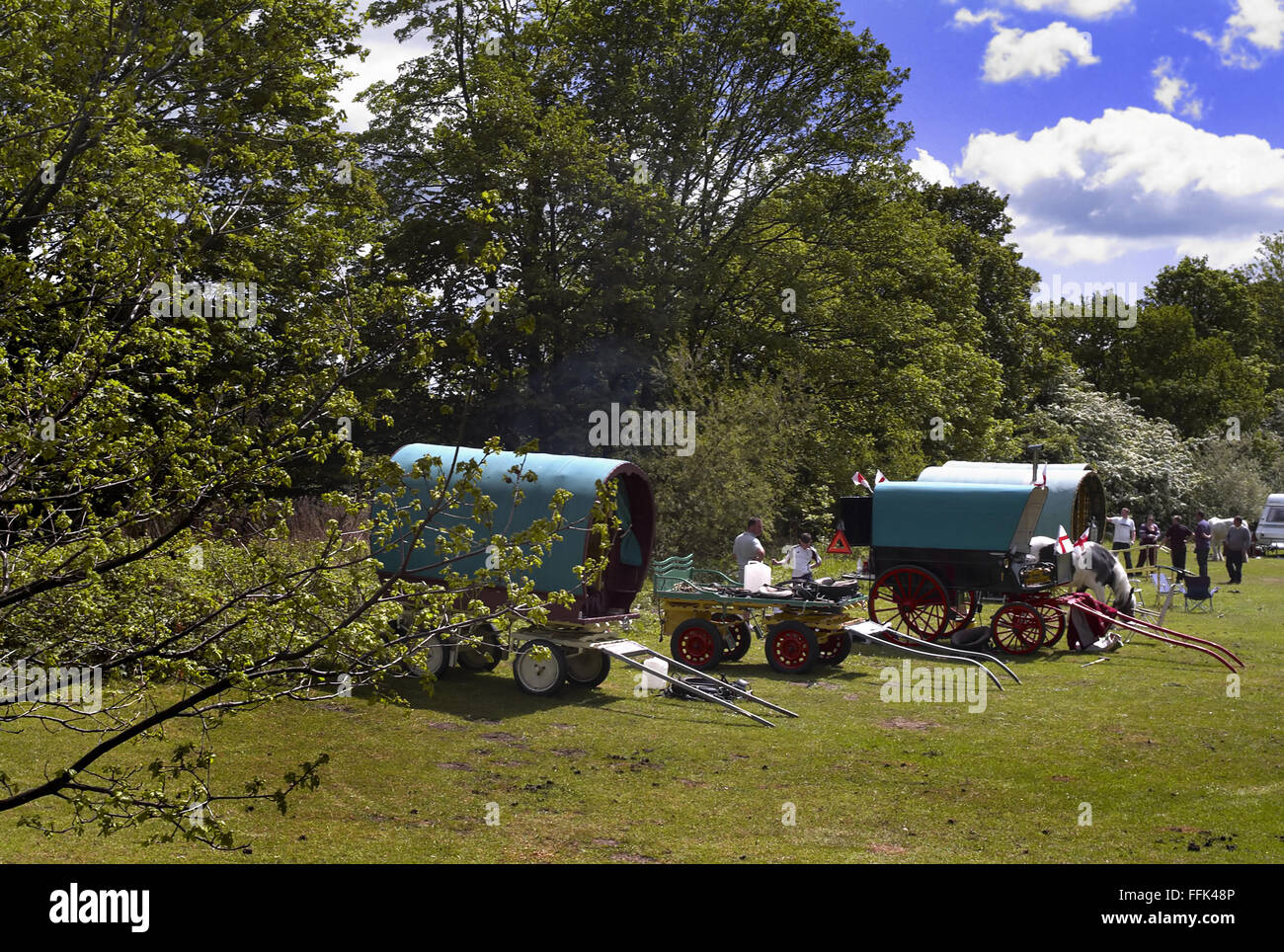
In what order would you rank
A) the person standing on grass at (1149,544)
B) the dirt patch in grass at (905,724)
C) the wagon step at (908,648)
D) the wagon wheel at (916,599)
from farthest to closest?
the person standing on grass at (1149,544), the wagon wheel at (916,599), the wagon step at (908,648), the dirt patch in grass at (905,724)

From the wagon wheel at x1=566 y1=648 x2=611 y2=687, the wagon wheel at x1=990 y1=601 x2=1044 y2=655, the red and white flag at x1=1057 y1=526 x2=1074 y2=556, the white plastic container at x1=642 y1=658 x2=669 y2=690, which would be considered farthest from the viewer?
the red and white flag at x1=1057 y1=526 x2=1074 y2=556

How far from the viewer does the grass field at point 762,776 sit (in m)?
8.97

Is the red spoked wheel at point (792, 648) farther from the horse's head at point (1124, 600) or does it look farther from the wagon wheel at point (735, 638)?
the horse's head at point (1124, 600)

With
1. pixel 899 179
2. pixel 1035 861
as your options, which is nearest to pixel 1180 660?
pixel 1035 861

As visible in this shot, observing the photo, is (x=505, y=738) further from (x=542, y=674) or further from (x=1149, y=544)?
(x=1149, y=544)

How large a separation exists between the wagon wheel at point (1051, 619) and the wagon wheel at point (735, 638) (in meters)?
5.05

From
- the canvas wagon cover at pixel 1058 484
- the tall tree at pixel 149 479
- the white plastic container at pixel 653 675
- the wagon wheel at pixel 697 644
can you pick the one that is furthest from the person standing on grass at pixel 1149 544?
the tall tree at pixel 149 479

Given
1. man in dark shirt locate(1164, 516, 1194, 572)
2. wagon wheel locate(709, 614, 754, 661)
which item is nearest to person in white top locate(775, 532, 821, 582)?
wagon wheel locate(709, 614, 754, 661)

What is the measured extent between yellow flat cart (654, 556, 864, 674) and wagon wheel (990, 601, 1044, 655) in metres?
3.00

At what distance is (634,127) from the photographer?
33062 millimetres

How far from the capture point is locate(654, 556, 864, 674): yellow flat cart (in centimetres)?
1689

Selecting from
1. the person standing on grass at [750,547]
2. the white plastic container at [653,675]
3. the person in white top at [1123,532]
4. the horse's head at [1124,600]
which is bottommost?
the white plastic container at [653,675]

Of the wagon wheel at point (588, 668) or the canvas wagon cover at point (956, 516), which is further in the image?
the canvas wagon cover at point (956, 516)

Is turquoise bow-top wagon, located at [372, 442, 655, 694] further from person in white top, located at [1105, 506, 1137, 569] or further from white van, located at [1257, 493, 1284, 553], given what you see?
white van, located at [1257, 493, 1284, 553]
